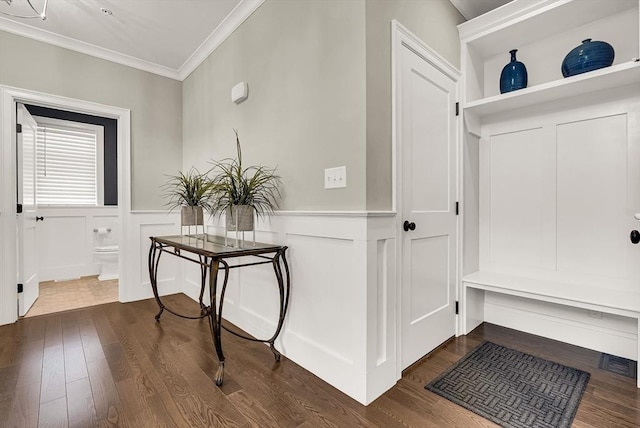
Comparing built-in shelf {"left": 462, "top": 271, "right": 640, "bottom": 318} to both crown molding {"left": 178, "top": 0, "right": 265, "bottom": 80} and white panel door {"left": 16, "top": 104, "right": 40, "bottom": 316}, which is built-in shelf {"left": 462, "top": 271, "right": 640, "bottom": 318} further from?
white panel door {"left": 16, "top": 104, "right": 40, "bottom": 316}

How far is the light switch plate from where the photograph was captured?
166cm

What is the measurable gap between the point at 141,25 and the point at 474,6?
2.71 meters

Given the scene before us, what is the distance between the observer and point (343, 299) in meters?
1.69

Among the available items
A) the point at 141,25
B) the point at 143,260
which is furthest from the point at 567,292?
the point at 141,25

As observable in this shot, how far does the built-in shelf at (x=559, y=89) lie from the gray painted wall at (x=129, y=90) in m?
3.04

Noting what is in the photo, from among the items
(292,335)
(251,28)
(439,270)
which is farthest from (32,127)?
(439,270)

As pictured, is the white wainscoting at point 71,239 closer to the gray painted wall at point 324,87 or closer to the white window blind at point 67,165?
the white window blind at point 67,165

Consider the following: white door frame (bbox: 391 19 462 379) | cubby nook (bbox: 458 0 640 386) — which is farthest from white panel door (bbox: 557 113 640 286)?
white door frame (bbox: 391 19 462 379)

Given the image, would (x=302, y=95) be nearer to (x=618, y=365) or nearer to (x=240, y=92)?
(x=240, y=92)

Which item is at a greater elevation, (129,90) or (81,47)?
(81,47)

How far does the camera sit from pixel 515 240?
8.11ft

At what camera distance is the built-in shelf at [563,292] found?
5.85 feet

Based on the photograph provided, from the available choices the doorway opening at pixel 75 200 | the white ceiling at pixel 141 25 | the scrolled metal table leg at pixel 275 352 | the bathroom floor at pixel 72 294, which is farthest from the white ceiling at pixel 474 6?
the doorway opening at pixel 75 200

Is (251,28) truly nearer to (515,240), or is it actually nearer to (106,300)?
(515,240)
